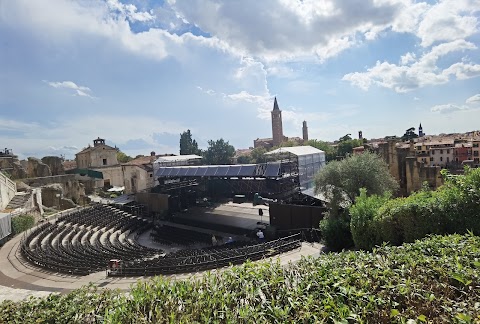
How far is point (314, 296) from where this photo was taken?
149 inches

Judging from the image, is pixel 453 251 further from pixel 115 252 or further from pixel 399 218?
pixel 115 252

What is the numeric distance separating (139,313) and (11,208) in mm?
28115

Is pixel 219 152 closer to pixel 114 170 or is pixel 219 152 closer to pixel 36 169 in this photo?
pixel 114 170

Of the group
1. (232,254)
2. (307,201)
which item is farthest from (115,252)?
(307,201)

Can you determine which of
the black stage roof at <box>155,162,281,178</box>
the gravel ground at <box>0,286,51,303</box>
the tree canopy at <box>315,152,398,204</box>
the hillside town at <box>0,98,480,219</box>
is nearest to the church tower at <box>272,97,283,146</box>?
the hillside town at <box>0,98,480,219</box>

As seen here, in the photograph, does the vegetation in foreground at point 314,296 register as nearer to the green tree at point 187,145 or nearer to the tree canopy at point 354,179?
the tree canopy at point 354,179

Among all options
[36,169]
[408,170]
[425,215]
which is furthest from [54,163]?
[425,215]

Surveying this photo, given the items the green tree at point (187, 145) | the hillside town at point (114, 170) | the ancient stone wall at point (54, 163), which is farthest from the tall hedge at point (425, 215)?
the green tree at point (187, 145)

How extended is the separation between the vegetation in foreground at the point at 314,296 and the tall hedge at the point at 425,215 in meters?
3.27

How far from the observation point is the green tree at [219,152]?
61656 millimetres

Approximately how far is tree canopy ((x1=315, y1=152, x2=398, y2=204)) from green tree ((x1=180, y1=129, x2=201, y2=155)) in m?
52.5

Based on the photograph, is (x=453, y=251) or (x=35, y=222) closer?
(x=453, y=251)

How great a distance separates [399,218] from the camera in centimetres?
988

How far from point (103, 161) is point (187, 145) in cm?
2424
